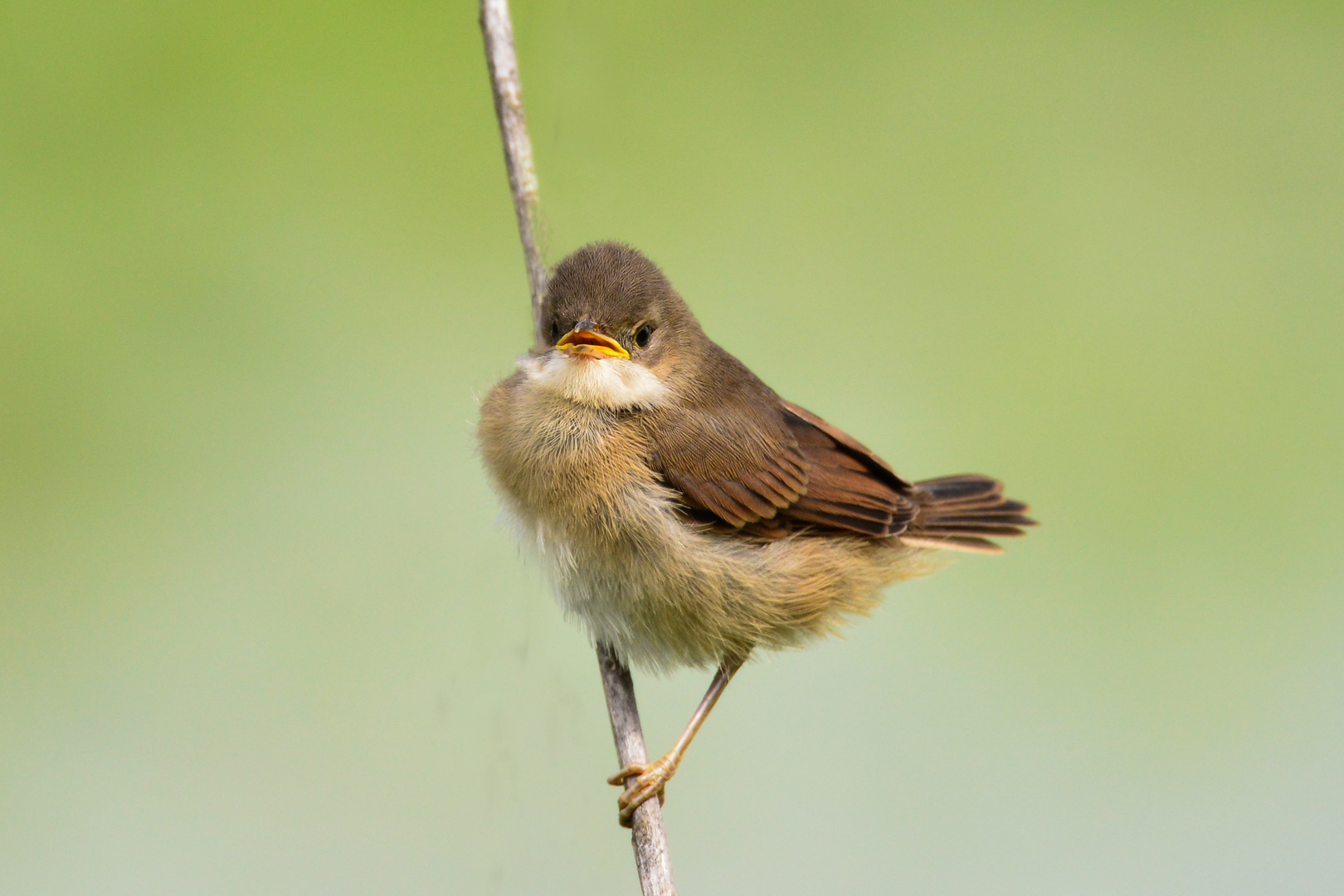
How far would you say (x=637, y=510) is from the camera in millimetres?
2475

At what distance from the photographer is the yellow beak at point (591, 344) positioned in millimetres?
Answer: 2432

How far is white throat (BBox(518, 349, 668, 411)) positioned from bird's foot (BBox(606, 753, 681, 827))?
85cm

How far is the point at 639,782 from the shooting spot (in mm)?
2582

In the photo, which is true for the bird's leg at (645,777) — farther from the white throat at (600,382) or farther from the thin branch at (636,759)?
the white throat at (600,382)

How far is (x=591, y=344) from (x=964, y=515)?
1325 mm

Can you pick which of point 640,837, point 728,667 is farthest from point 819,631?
point 640,837

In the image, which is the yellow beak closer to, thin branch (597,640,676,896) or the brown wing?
the brown wing

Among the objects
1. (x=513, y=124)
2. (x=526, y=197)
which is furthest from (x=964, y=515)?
(x=513, y=124)

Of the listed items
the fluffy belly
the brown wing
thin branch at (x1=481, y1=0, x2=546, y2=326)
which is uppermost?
thin branch at (x1=481, y1=0, x2=546, y2=326)

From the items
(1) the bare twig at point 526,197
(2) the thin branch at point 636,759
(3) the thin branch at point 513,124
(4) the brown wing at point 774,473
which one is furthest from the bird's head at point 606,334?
(2) the thin branch at point 636,759

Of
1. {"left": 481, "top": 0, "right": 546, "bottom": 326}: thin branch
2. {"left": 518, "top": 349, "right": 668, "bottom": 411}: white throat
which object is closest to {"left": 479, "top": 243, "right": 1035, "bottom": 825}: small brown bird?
{"left": 518, "top": 349, "right": 668, "bottom": 411}: white throat

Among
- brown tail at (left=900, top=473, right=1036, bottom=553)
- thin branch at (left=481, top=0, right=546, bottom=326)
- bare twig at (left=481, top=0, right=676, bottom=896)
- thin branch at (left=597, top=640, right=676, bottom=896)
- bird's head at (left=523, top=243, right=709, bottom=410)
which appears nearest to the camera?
thin branch at (left=597, top=640, right=676, bottom=896)

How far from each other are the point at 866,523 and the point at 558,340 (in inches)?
37.9

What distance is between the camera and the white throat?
99.2 inches
